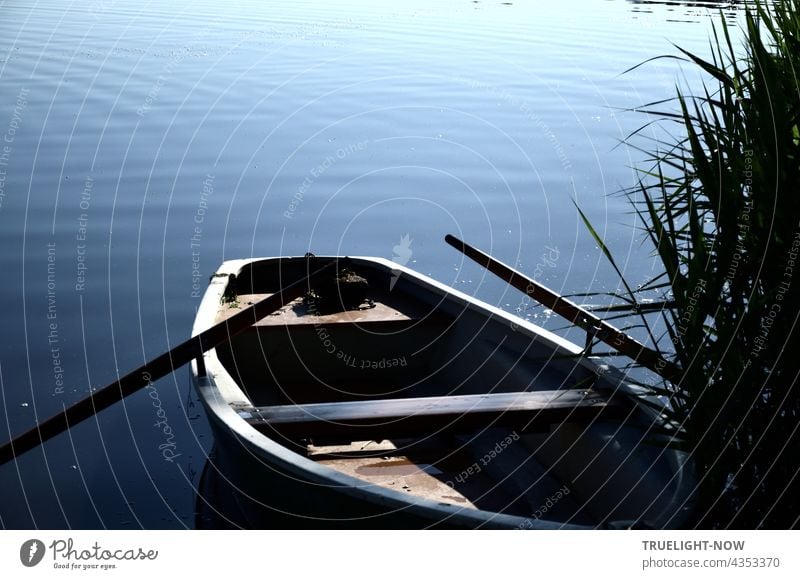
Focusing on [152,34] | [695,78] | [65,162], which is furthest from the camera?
[152,34]

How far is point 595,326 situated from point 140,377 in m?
1.92

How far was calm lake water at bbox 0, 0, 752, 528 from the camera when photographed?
608cm

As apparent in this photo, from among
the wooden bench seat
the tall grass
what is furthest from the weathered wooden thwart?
the tall grass

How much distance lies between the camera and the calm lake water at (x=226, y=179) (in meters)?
6.08

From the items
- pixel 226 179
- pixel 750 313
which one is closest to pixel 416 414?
pixel 750 313

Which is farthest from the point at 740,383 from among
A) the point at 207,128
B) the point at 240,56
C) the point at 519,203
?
the point at 240,56

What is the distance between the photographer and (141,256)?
891 cm

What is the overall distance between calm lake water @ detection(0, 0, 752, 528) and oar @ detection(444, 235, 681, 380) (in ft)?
5.19

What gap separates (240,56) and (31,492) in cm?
1454

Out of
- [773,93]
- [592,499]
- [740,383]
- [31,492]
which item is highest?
[773,93]

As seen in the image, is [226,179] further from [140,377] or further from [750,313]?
[750,313]

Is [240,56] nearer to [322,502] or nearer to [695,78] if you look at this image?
[695,78]

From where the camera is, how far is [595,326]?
14.3ft

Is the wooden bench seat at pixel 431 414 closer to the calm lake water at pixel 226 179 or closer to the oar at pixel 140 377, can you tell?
the oar at pixel 140 377
